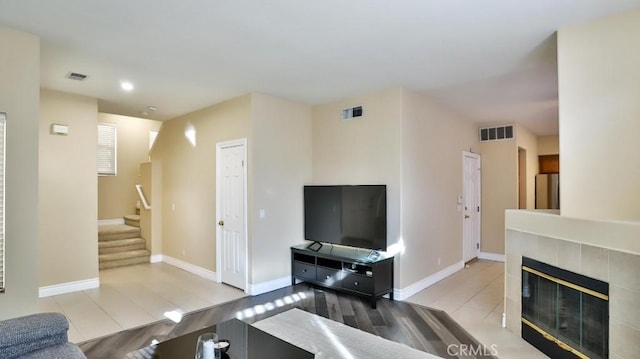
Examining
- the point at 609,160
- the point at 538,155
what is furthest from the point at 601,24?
the point at 538,155

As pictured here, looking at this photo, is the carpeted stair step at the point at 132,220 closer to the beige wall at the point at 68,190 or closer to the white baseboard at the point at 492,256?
the beige wall at the point at 68,190

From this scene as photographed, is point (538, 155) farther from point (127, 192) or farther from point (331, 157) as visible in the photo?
point (127, 192)

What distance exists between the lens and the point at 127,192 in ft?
25.7

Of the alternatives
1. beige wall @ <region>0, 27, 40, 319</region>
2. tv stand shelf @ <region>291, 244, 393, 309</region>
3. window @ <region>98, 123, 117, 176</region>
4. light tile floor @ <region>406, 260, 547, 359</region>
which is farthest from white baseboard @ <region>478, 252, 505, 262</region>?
window @ <region>98, 123, 117, 176</region>

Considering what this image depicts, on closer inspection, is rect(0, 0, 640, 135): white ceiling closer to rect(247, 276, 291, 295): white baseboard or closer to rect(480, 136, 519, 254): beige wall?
rect(480, 136, 519, 254): beige wall

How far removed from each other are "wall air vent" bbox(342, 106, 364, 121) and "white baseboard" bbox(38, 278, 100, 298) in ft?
14.1

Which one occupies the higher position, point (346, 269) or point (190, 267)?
point (346, 269)

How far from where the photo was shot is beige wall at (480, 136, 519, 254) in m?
6.52

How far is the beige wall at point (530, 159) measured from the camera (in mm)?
6898

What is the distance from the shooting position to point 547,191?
7.20m

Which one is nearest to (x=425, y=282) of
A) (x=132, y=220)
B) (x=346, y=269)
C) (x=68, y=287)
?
(x=346, y=269)

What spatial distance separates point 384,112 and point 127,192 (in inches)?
249

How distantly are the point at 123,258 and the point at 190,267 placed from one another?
1.43 m

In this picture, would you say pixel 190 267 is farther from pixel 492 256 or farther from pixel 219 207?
pixel 492 256
